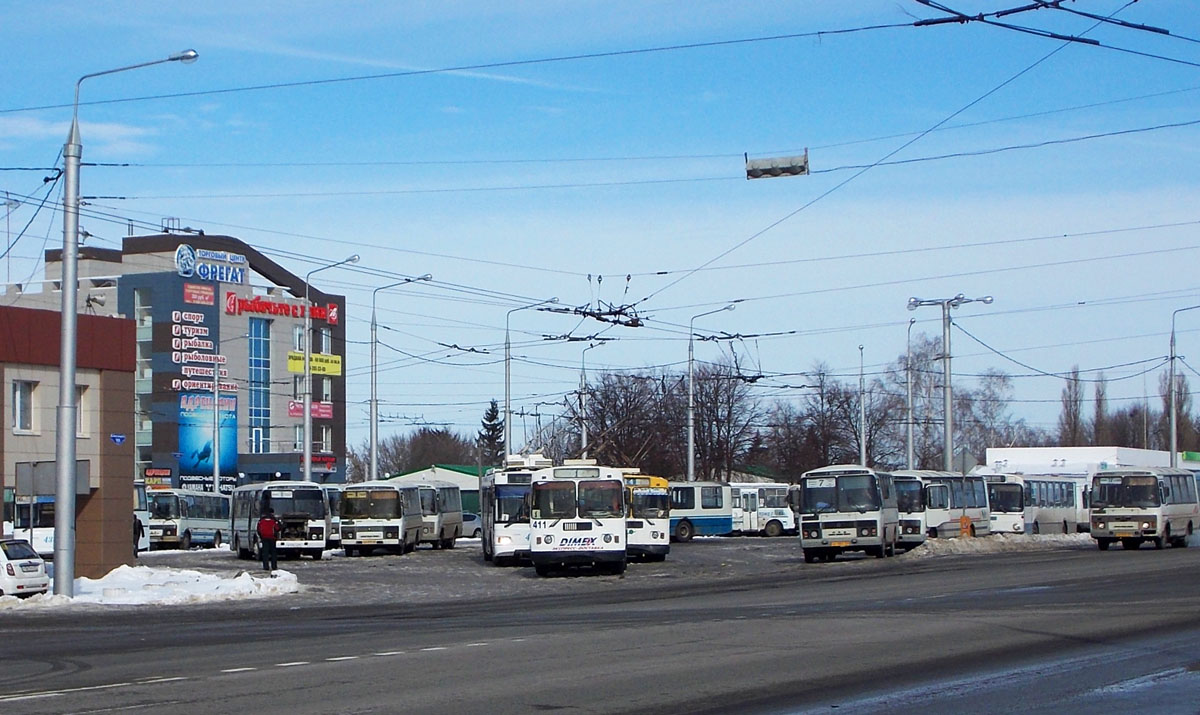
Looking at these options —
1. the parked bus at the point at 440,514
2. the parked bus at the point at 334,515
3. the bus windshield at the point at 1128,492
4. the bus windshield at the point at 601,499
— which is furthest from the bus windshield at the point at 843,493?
the parked bus at the point at 334,515

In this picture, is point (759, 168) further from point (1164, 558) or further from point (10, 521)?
point (10, 521)

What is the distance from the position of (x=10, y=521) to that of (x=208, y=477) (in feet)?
156

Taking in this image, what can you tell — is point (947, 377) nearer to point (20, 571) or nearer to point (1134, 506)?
point (1134, 506)

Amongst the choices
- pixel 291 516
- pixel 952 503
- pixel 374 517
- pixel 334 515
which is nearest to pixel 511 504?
pixel 291 516

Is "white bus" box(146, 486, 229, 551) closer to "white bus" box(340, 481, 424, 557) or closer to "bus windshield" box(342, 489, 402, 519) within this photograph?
"white bus" box(340, 481, 424, 557)

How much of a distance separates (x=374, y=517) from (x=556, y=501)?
58.7ft

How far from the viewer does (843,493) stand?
128ft

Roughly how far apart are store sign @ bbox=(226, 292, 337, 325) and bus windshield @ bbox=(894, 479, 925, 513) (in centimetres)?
5417

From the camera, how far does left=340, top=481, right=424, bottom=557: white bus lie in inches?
1923

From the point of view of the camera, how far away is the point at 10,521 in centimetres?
4416

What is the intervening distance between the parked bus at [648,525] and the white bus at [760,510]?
838 inches

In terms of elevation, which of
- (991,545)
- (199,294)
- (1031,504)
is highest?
(199,294)

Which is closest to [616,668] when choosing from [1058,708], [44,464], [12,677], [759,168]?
Result: [1058,708]

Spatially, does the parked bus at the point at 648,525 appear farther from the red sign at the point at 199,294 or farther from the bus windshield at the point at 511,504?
the red sign at the point at 199,294
